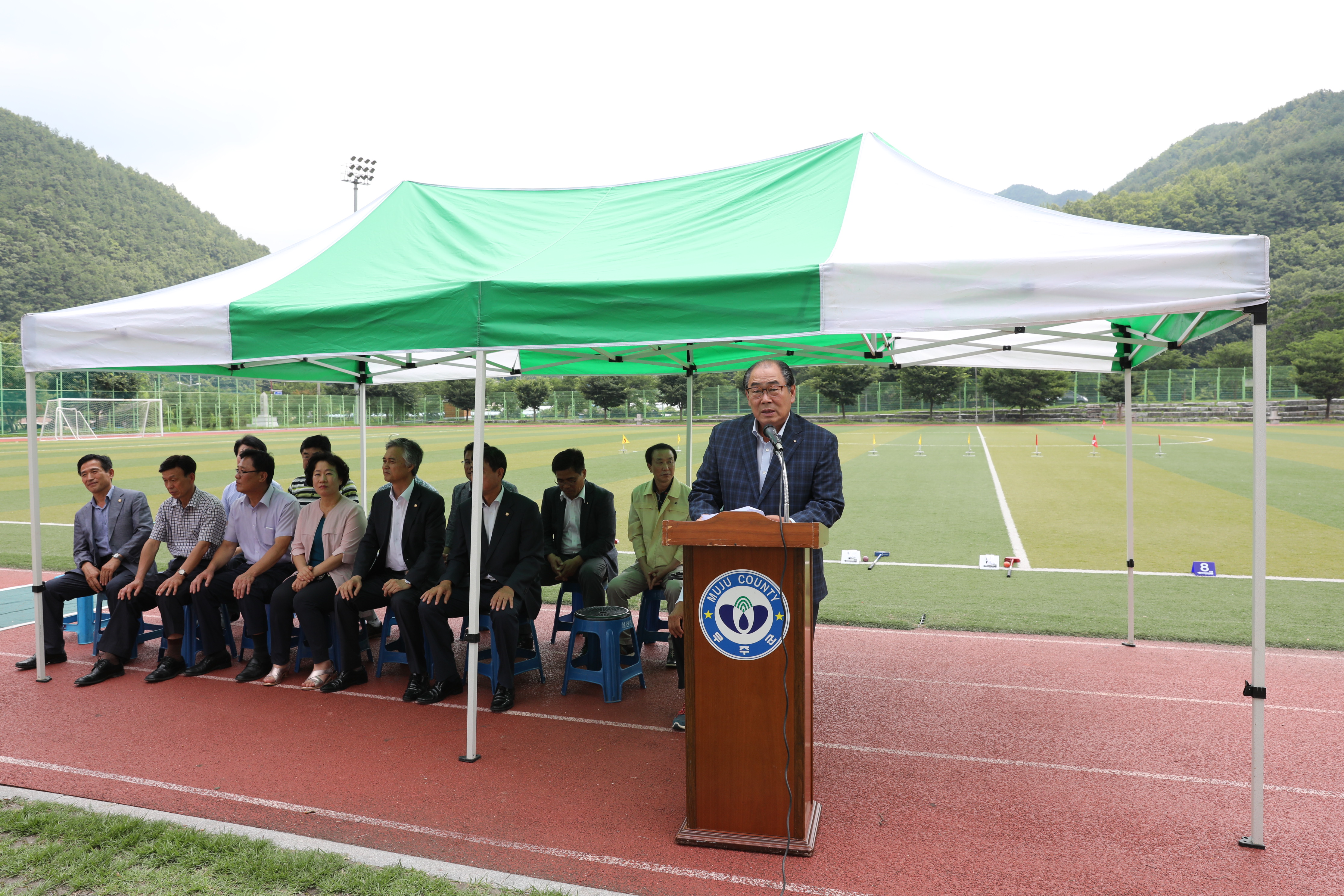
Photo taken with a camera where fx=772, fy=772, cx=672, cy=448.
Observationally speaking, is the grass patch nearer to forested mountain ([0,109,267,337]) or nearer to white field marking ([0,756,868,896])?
white field marking ([0,756,868,896])

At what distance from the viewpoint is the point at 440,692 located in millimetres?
5152

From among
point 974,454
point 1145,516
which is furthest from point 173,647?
point 974,454

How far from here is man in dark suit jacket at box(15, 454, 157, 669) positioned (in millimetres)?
5852

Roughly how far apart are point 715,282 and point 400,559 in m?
3.30

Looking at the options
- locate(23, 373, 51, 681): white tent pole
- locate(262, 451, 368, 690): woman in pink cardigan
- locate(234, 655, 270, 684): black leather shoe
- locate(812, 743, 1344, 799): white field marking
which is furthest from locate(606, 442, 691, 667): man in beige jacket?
locate(23, 373, 51, 681): white tent pole

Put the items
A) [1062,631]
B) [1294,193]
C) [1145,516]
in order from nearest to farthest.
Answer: [1062,631] < [1145,516] < [1294,193]

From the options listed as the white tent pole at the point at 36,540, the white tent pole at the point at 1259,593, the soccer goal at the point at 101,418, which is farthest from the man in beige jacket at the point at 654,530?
the soccer goal at the point at 101,418

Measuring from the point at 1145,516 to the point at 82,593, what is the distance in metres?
15.7

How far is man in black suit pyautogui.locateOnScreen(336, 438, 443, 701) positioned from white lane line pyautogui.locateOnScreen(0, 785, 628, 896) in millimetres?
1662

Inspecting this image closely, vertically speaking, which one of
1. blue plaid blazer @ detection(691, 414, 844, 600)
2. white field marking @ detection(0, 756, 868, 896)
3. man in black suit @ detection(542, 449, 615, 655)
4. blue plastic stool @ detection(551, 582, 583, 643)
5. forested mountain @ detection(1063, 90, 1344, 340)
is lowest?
white field marking @ detection(0, 756, 868, 896)

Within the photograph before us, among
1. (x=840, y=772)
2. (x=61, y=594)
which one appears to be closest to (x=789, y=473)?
(x=840, y=772)

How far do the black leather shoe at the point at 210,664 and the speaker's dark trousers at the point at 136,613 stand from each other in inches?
11.3

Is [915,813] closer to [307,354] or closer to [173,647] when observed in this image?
[307,354]

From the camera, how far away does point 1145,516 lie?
564 inches
